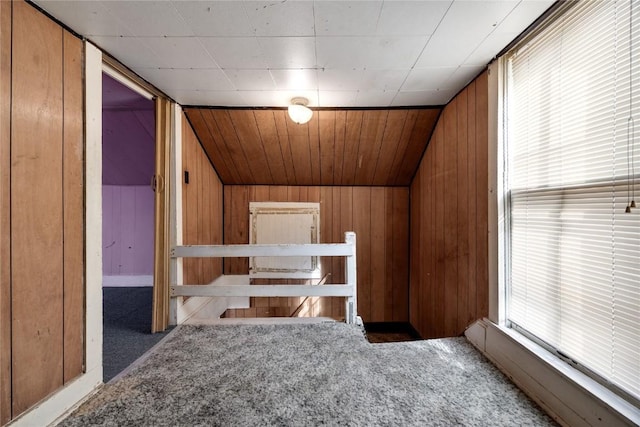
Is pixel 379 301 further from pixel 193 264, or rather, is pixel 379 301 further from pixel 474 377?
pixel 193 264

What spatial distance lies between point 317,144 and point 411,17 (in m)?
1.46

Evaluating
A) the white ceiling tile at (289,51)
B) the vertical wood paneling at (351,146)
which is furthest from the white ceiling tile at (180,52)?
the vertical wood paneling at (351,146)

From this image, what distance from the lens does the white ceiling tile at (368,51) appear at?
133 centimetres

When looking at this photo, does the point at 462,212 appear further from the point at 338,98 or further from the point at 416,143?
the point at 338,98

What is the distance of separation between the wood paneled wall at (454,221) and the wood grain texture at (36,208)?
7.33ft

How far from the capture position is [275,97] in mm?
2010

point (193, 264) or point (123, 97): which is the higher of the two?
point (123, 97)

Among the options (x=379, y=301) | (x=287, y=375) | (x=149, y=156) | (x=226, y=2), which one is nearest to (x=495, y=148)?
(x=226, y=2)

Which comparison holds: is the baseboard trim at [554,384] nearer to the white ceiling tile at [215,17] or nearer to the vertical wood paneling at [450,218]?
the vertical wood paneling at [450,218]

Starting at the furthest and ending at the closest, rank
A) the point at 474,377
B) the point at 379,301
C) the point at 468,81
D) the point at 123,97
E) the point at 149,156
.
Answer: the point at 379,301, the point at 149,156, the point at 123,97, the point at 468,81, the point at 474,377

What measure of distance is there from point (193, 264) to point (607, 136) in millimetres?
2675

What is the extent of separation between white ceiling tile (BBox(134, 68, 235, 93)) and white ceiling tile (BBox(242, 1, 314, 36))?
543 mm

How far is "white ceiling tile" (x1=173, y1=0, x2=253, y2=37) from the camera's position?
43.3 inches

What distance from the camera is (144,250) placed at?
3.22 metres
